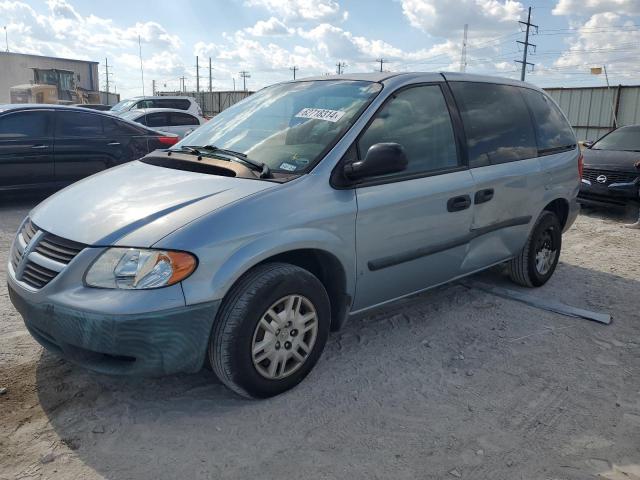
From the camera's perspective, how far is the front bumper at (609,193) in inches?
332

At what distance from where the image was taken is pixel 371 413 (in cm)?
292

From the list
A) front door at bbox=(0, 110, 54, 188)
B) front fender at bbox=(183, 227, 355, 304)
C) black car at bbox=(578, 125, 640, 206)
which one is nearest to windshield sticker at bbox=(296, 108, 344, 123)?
front fender at bbox=(183, 227, 355, 304)

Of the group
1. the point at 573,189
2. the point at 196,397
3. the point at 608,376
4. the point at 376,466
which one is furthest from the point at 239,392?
the point at 573,189

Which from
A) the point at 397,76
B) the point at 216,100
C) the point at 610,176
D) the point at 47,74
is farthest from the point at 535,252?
the point at 47,74

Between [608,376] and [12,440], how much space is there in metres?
3.32

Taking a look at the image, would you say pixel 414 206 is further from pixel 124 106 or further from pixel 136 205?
pixel 124 106

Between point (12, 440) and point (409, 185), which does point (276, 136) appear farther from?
point (12, 440)

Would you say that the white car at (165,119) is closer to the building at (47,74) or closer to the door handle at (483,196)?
the door handle at (483,196)

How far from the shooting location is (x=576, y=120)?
2294 centimetres

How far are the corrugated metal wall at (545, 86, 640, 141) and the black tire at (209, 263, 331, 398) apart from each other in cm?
2132

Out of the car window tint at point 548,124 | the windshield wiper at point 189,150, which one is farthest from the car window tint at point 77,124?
the car window tint at point 548,124

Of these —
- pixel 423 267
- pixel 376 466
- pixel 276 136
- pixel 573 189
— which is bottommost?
pixel 376 466

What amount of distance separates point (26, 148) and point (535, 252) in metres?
6.54

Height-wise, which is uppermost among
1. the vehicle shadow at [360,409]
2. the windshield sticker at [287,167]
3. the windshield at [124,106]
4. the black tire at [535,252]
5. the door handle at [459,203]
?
the windshield at [124,106]
